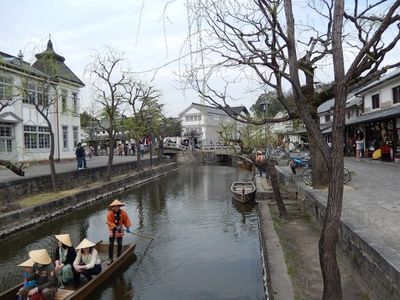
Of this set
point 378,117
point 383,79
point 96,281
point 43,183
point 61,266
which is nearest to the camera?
point 61,266

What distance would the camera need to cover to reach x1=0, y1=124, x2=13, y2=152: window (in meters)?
29.1

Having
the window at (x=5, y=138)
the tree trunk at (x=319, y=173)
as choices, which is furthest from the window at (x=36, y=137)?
the tree trunk at (x=319, y=173)

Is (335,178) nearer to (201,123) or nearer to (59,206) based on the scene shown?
(59,206)

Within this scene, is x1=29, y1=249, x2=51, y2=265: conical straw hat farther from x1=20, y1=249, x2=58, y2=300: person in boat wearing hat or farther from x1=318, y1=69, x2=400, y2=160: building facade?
x1=318, y1=69, x2=400, y2=160: building facade

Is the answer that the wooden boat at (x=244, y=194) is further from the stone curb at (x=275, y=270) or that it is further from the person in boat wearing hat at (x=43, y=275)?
the person in boat wearing hat at (x=43, y=275)

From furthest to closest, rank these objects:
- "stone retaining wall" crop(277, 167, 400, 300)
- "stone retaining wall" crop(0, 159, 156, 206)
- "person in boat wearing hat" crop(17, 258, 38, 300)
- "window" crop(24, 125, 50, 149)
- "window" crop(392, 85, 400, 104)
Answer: "window" crop(24, 125, 50, 149), "window" crop(392, 85, 400, 104), "stone retaining wall" crop(0, 159, 156, 206), "person in boat wearing hat" crop(17, 258, 38, 300), "stone retaining wall" crop(277, 167, 400, 300)

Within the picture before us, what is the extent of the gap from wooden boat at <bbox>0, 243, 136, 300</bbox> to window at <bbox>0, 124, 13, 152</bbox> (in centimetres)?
2110

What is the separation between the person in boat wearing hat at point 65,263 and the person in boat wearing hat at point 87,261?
11 cm

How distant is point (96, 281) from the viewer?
910 centimetres

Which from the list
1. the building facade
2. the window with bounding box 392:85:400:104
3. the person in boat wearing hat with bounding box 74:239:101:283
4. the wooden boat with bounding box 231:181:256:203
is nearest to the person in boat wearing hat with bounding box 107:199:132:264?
the person in boat wearing hat with bounding box 74:239:101:283

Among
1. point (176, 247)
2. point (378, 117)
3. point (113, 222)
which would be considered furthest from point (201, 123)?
point (113, 222)

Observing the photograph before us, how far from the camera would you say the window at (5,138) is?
29.1 meters

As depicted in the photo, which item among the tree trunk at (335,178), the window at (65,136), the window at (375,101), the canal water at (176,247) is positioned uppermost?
the window at (375,101)

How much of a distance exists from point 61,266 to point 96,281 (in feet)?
2.98
